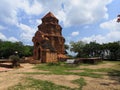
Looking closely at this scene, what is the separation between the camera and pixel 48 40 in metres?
42.5

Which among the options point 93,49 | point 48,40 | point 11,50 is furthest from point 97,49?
point 11,50

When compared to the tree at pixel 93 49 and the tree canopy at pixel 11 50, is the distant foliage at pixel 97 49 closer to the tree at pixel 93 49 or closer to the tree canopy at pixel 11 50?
the tree at pixel 93 49

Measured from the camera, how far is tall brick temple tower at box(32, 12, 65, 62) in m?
38.7

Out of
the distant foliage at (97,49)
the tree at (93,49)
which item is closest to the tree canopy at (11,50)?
the distant foliage at (97,49)

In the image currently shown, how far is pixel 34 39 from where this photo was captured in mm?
42219

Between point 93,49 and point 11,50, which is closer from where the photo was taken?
point 11,50

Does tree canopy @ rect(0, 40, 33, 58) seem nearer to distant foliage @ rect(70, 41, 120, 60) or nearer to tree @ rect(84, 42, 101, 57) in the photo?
distant foliage @ rect(70, 41, 120, 60)

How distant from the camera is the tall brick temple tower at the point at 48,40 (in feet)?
127

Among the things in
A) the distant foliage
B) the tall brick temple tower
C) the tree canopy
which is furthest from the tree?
the tree canopy

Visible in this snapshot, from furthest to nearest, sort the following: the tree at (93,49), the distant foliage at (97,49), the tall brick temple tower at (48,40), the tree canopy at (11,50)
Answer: the tree canopy at (11,50) → the tree at (93,49) → the distant foliage at (97,49) → the tall brick temple tower at (48,40)

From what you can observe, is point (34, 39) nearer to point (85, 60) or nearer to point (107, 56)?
point (85, 60)

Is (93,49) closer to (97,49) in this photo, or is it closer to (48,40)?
(97,49)

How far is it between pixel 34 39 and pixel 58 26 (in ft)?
26.5

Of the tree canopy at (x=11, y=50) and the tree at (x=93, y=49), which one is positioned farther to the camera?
the tree canopy at (x=11, y=50)
